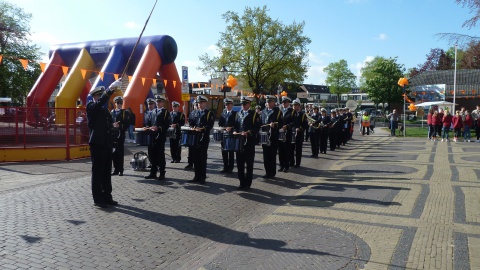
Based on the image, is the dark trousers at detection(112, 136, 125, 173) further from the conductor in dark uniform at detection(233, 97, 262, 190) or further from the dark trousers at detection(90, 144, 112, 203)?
the conductor in dark uniform at detection(233, 97, 262, 190)

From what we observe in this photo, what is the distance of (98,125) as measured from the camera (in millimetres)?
7113

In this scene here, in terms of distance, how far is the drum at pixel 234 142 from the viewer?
8.59 meters

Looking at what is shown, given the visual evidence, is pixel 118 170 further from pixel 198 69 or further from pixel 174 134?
pixel 198 69

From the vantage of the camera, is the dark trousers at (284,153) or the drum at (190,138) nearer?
the drum at (190,138)

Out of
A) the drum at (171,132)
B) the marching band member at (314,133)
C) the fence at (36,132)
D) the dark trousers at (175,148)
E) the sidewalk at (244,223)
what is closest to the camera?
the sidewalk at (244,223)

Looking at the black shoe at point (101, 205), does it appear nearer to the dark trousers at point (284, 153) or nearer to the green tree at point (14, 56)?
the dark trousers at point (284, 153)

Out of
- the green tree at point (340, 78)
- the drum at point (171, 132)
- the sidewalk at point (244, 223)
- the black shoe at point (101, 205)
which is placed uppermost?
the green tree at point (340, 78)

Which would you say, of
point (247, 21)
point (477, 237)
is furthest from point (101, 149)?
point (247, 21)

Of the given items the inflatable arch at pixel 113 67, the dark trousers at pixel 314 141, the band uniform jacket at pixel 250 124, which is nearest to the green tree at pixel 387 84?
the inflatable arch at pixel 113 67

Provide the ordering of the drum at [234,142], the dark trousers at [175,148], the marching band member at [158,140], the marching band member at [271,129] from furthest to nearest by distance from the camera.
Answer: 1. the dark trousers at [175,148]
2. the marching band member at [271,129]
3. the marching band member at [158,140]
4. the drum at [234,142]

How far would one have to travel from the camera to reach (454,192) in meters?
8.45

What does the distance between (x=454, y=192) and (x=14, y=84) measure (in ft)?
148

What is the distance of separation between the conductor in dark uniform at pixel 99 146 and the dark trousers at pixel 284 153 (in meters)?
5.17

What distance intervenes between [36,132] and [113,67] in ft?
39.0
